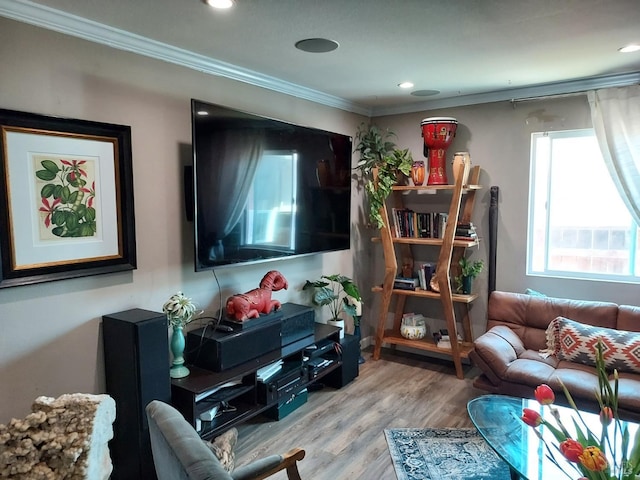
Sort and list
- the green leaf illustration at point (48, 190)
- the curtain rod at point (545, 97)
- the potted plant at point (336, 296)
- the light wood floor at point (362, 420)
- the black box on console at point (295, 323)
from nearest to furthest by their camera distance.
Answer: the green leaf illustration at point (48, 190)
the light wood floor at point (362, 420)
the black box on console at point (295, 323)
the curtain rod at point (545, 97)
the potted plant at point (336, 296)

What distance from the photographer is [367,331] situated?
4500mm

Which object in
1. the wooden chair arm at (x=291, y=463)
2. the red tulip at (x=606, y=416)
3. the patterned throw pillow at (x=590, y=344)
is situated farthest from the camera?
the patterned throw pillow at (x=590, y=344)

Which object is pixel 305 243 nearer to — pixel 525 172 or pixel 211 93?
pixel 211 93

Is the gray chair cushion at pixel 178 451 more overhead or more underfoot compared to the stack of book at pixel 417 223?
more underfoot

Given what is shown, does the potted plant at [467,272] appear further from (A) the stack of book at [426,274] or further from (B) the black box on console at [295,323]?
(B) the black box on console at [295,323]

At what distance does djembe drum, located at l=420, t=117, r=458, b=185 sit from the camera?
12.1 ft

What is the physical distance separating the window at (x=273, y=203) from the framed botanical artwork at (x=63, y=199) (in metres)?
0.74

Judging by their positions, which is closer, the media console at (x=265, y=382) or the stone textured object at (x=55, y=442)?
the stone textured object at (x=55, y=442)

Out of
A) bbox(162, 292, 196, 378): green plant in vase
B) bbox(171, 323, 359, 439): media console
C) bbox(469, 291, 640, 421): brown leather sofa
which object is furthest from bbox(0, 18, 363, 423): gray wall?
bbox(469, 291, 640, 421): brown leather sofa

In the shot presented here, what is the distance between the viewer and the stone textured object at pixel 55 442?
68.4 inches

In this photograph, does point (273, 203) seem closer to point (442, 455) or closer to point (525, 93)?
point (442, 455)

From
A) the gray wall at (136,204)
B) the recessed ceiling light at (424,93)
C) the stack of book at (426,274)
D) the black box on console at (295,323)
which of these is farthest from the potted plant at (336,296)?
the recessed ceiling light at (424,93)

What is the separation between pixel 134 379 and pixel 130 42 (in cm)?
175

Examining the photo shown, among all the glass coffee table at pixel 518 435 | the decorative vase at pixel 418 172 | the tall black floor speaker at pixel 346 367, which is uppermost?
the decorative vase at pixel 418 172
